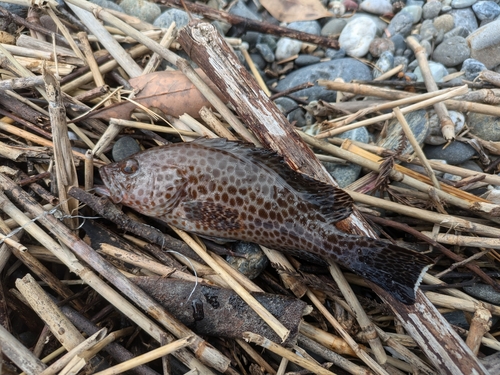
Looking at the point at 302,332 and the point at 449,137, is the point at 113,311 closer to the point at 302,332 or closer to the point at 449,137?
the point at 302,332

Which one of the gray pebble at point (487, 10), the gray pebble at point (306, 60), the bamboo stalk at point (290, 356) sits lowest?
the bamboo stalk at point (290, 356)

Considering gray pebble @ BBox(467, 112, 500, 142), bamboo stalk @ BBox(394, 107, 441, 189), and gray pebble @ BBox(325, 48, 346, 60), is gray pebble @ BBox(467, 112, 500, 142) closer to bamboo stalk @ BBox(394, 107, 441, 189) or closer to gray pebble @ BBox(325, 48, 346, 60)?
bamboo stalk @ BBox(394, 107, 441, 189)

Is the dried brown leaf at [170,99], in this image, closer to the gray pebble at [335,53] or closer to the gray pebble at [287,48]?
the gray pebble at [287,48]

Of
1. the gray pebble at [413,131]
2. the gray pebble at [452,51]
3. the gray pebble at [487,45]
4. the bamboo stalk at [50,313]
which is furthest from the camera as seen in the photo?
the gray pebble at [452,51]

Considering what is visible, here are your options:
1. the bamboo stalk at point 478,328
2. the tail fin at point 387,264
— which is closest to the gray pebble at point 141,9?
the tail fin at point 387,264

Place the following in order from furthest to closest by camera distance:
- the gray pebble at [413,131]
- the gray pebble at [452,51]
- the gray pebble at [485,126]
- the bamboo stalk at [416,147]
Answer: the gray pebble at [452,51]
the gray pebble at [485,126]
the gray pebble at [413,131]
the bamboo stalk at [416,147]

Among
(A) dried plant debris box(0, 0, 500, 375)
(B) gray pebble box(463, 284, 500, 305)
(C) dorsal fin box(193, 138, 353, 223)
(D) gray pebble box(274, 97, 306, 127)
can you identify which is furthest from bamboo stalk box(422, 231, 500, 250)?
(D) gray pebble box(274, 97, 306, 127)
